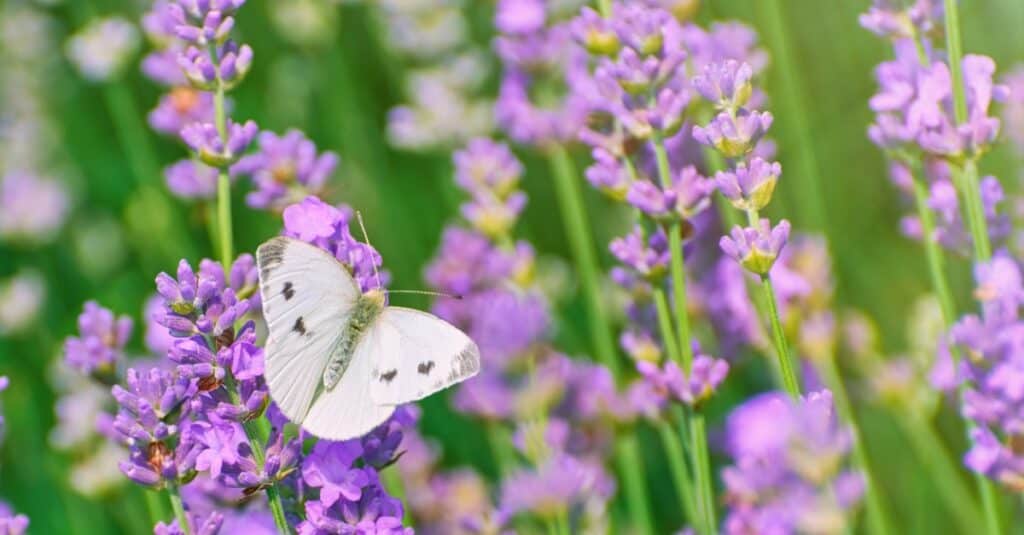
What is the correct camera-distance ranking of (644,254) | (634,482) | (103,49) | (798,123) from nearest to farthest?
(644,254), (634,482), (798,123), (103,49)

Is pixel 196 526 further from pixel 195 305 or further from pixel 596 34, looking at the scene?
pixel 596 34

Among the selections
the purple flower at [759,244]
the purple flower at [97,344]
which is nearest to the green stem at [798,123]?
the purple flower at [759,244]

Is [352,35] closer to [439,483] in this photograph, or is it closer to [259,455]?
[439,483]

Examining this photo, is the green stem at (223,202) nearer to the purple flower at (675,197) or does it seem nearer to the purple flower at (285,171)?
the purple flower at (285,171)

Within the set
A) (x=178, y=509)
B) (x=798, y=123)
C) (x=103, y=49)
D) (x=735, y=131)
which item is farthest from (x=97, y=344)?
(x=103, y=49)

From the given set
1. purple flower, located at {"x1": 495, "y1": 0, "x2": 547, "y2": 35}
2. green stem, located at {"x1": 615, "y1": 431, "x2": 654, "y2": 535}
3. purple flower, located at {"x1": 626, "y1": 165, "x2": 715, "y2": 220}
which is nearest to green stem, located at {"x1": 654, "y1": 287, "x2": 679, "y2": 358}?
purple flower, located at {"x1": 626, "y1": 165, "x2": 715, "y2": 220}

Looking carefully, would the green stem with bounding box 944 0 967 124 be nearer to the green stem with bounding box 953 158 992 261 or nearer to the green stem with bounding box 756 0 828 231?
the green stem with bounding box 953 158 992 261
